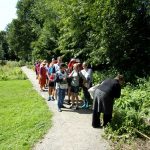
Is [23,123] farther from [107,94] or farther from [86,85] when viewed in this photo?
[107,94]

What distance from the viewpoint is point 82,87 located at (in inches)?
557

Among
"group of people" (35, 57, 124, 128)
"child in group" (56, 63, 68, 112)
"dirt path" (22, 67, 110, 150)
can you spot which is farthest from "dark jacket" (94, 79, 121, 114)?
"child in group" (56, 63, 68, 112)

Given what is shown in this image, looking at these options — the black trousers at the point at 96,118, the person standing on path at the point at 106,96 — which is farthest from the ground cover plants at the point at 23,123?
the person standing on path at the point at 106,96

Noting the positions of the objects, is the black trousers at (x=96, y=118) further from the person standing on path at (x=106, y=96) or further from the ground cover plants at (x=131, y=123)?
the ground cover plants at (x=131, y=123)

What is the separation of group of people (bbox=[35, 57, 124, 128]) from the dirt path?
24.0 inches

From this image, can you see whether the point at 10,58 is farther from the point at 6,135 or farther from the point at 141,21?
the point at 6,135

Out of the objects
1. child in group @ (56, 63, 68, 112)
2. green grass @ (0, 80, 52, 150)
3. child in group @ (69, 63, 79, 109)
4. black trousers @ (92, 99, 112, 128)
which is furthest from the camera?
child in group @ (69, 63, 79, 109)

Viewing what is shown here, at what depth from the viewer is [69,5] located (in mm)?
20047

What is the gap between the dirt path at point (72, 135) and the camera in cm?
915

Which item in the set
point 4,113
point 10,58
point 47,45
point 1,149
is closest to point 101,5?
point 4,113

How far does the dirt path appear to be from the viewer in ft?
30.0

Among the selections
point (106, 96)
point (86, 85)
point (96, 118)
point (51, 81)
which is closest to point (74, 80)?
point (86, 85)

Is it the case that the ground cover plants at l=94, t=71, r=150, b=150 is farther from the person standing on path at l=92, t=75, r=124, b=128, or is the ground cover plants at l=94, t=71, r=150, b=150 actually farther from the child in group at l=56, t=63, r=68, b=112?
the child in group at l=56, t=63, r=68, b=112

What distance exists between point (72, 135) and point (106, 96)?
4.94 ft
